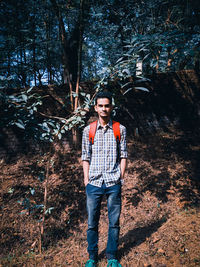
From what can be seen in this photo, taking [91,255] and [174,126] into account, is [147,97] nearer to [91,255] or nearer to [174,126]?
[174,126]

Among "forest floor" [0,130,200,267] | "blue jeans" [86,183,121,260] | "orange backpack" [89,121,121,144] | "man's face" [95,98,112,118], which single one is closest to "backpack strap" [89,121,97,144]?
"orange backpack" [89,121,121,144]

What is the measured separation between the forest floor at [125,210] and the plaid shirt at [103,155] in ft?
3.27

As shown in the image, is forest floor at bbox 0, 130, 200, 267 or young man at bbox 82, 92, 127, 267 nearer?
young man at bbox 82, 92, 127, 267

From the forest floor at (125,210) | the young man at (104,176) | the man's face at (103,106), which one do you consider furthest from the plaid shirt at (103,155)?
the forest floor at (125,210)

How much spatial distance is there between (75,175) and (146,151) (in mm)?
2375

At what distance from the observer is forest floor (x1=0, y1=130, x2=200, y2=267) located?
7.70 ft

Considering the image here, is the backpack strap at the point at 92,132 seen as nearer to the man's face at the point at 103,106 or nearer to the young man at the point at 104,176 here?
the young man at the point at 104,176

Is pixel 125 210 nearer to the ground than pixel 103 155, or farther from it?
nearer to the ground

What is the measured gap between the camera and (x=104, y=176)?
1.93m

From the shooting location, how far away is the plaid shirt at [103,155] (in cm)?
194

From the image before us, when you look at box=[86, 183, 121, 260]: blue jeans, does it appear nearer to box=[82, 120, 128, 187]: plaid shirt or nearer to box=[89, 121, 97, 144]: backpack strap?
box=[82, 120, 128, 187]: plaid shirt

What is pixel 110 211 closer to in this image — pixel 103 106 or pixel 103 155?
pixel 103 155

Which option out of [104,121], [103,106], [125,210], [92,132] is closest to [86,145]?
[92,132]

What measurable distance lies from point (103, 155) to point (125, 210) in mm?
1949
